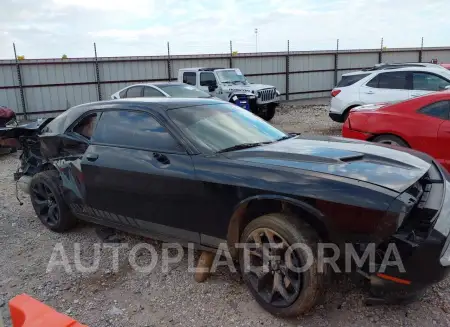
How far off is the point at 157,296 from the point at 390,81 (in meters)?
8.58

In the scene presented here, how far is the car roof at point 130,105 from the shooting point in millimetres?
3746

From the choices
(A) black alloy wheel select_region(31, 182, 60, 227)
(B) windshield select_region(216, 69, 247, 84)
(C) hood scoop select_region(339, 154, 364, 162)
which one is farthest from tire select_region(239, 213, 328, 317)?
(B) windshield select_region(216, 69, 247, 84)

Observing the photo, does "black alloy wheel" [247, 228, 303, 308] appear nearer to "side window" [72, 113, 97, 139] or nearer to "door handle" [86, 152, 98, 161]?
"door handle" [86, 152, 98, 161]

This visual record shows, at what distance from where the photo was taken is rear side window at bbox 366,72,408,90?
972 centimetres

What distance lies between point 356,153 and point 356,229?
882 millimetres

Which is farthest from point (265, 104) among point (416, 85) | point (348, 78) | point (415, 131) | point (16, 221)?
point (16, 221)

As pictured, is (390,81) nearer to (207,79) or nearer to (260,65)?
(207,79)

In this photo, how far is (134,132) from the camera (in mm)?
3762

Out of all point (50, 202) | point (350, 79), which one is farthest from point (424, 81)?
point (50, 202)

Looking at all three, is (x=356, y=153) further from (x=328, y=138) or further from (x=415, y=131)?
(x=415, y=131)

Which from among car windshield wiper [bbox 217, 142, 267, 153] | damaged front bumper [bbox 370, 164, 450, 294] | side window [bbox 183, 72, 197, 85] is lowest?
damaged front bumper [bbox 370, 164, 450, 294]

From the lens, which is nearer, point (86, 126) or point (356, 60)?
point (86, 126)

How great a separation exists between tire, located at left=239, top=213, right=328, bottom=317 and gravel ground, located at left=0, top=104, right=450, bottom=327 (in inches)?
4.8

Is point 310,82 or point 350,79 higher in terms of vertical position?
point 350,79
